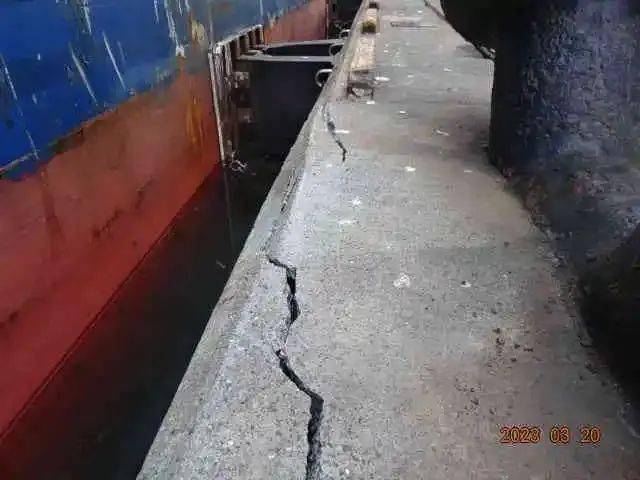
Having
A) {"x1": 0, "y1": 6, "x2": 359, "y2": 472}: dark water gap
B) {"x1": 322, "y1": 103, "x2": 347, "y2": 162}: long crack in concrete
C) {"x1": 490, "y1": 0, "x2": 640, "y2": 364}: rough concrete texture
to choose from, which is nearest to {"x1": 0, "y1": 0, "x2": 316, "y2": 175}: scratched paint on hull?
{"x1": 0, "y1": 6, "x2": 359, "y2": 472}: dark water gap

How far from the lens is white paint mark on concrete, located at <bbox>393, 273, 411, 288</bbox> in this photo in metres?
1.74

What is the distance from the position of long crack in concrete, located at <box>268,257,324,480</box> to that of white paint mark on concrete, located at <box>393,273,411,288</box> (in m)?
0.31

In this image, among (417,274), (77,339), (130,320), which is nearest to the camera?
(417,274)

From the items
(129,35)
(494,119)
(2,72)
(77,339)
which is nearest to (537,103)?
(494,119)

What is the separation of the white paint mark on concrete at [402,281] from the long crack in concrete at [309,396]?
12.2 inches

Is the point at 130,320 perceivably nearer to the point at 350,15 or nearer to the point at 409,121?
the point at 409,121

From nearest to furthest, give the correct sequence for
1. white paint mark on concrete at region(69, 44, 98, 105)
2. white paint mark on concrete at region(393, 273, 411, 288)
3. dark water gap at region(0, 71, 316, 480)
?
white paint mark on concrete at region(393, 273, 411, 288) → dark water gap at region(0, 71, 316, 480) → white paint mark on concrete at region(69, 44, 98, 105)

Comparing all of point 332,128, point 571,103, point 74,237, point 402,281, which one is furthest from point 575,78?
point 74,237

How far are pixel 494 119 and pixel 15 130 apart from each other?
2384 millimetres

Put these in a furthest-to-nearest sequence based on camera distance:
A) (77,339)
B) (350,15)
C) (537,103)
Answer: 1. (350,15)
2. (77,339)
3. (537,103)

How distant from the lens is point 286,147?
6.58 metres

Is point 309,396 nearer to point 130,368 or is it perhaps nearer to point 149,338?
point 130,368

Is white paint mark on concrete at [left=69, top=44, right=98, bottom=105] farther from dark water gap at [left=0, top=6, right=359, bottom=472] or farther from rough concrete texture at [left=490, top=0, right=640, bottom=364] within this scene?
rough concrete texture at [left=490, top=0, right=640, bottom=364]

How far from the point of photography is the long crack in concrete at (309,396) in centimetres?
116
